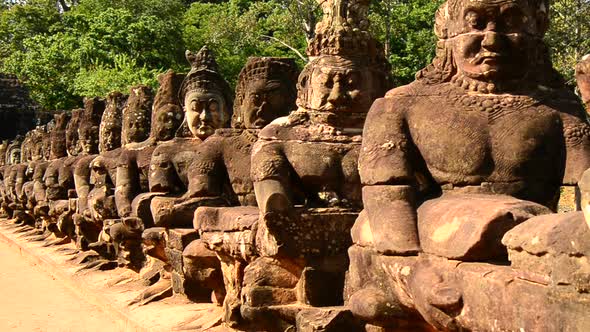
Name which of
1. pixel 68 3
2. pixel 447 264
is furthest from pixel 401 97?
pixel 68 3

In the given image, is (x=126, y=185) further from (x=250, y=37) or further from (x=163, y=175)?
(x=250, y=37)

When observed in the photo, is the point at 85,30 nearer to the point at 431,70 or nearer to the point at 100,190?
the point at 100,190

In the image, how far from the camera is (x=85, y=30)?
31.4 meters

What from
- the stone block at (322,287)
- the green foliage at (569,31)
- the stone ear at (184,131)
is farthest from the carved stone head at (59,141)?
the stone block at (322,287)

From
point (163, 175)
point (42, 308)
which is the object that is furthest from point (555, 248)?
point (42, 308)

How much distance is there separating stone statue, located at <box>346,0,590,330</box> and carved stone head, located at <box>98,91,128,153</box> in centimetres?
850

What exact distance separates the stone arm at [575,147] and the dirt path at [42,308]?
487 centimetres

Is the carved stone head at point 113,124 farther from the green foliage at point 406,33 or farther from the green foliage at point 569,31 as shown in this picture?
the green foliage at point 406,33

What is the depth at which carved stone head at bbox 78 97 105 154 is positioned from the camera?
1445 centimetres

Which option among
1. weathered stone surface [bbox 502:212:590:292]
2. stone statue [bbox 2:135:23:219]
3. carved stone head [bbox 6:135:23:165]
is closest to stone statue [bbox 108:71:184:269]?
weathered stone surface [bbox 502:212:590:292]

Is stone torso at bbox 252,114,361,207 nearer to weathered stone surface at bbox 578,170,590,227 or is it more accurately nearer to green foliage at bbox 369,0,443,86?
weathered stone surface at bbox 578,170,590,227

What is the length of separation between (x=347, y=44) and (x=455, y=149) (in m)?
1.67

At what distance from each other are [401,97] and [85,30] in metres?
28.2

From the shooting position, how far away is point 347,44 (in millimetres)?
5793
